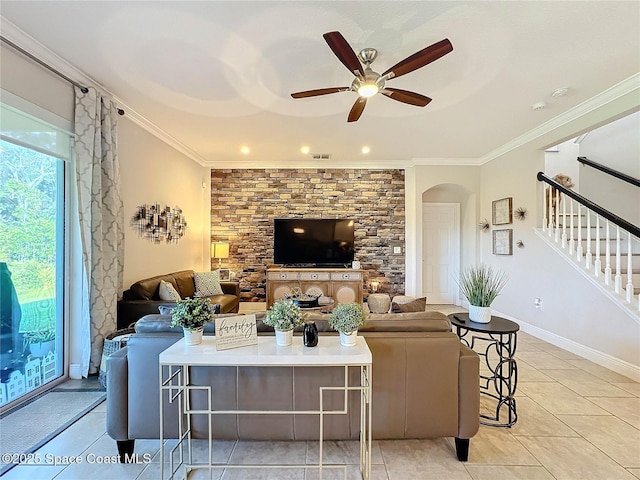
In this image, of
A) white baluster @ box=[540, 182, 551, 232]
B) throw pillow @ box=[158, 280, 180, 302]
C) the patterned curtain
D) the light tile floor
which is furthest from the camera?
white baluster @ box=[540, 182, 551, 232]

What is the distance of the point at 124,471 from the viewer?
69.4 inches

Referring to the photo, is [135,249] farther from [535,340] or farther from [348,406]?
[535,340]

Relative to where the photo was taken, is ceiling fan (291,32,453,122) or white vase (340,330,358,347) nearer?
white vase (340,330,358,347)

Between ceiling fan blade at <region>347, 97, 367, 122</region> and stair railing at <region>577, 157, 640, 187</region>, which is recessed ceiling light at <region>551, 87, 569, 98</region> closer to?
ceiling fan blade at <region>347, 97, 367, 122</region>

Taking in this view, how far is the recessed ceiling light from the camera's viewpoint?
120 inches

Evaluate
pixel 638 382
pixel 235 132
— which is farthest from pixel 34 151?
pixel 638 382

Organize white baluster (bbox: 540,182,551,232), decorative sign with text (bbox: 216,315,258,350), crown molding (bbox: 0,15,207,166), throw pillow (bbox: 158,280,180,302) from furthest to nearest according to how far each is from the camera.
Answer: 1. white baluster (bbox: 540,182,551,232)
2. throw pillow (bbox: 158,280,180,302)
3. crown molding (bbox: 0,15,207,166)
4. decorative sign with text (bbox: 216,315,258,350)

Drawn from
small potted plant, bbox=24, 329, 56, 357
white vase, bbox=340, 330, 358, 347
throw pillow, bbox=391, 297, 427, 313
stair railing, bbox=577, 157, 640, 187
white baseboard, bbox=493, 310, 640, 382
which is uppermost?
stair railing, bbox=577, 157, 640, 187

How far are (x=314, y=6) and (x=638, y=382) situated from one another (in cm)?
440

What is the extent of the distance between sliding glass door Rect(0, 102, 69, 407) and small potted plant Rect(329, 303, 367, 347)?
272cm

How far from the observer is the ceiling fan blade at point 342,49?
1867 millimetres

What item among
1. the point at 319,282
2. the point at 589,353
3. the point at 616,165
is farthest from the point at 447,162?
the point at 589,353

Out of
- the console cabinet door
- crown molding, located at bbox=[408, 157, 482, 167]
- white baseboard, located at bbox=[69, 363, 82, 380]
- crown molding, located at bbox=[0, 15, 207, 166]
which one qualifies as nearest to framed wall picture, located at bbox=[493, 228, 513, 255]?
crown molding, located at bbox=[408, 157, 482, 167]

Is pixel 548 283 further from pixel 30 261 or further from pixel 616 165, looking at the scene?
pixel 30 261
